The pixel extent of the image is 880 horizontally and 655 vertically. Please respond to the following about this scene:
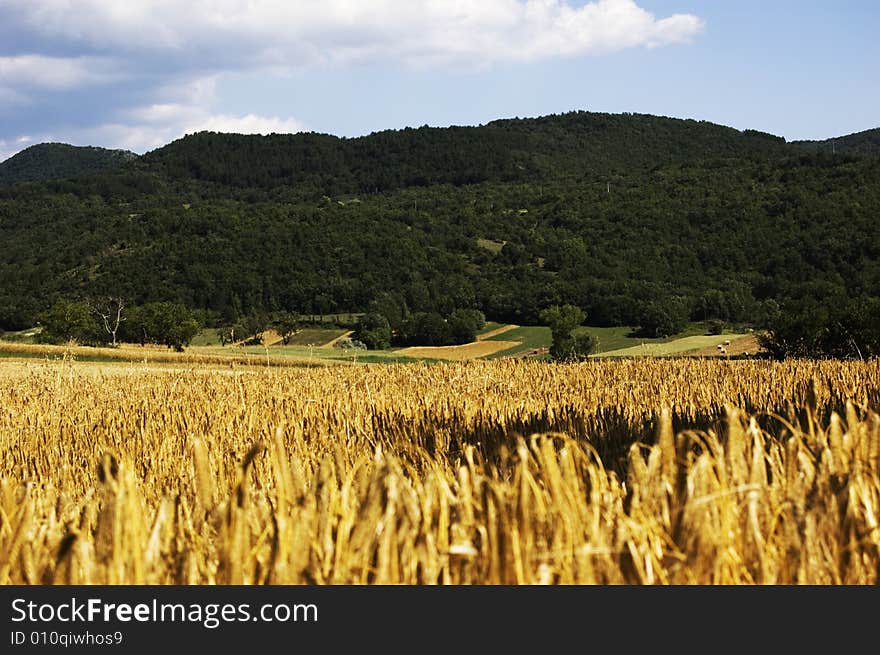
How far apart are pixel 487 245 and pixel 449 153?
206 ft

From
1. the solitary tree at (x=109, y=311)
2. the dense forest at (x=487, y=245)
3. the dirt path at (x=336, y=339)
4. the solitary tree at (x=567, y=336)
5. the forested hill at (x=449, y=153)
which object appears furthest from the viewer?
the forested hill at (x=449, y=153)

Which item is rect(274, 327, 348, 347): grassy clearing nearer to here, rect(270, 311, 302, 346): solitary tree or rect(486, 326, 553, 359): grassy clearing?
rect(270, 311, 302, 346): solitary tree

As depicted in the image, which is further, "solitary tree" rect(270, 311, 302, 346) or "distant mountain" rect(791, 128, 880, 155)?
"distant mountain" rect(791, 128, 880, 155)

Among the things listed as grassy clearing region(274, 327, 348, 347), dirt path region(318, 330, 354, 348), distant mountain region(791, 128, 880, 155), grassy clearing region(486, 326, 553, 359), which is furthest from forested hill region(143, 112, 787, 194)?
dirt path region(318, 330, 354, 348)

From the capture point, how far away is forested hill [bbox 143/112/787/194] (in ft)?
562

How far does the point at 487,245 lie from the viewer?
11844cm

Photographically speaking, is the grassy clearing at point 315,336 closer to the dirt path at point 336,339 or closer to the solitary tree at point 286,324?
the dirt path at point 336,339

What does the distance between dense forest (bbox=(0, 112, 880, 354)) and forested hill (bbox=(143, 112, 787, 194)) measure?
10.6 metres

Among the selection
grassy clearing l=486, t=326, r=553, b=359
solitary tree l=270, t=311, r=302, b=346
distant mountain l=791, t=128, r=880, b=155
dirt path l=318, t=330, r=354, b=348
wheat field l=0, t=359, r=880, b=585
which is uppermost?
distant mountain l=791, t=128, r=880, b=155

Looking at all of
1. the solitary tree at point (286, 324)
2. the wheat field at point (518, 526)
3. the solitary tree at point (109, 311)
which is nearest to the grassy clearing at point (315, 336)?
the solitary tree at point (286, 324)

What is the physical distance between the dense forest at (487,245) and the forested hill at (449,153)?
419 inches

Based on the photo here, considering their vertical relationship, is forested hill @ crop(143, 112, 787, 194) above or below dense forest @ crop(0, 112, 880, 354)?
above

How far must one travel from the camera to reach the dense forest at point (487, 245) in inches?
3720
